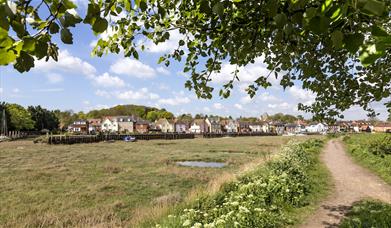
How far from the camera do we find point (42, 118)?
11750cm

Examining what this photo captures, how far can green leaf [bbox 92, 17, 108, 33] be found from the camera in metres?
2.10

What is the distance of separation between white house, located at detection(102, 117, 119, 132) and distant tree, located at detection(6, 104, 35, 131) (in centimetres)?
3528

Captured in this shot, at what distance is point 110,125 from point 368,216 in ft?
445

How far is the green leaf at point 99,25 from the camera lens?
2.10 meters

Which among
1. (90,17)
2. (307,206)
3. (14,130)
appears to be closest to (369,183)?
(307,206)

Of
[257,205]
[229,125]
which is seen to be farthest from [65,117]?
[257,205]

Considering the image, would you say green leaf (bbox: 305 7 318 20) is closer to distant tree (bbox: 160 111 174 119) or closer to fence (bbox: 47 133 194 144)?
fence (bbox: 47 133 194 144)

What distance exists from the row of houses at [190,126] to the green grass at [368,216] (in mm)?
104344

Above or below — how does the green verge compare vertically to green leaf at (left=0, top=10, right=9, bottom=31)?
below

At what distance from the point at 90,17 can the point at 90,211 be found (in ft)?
50.0

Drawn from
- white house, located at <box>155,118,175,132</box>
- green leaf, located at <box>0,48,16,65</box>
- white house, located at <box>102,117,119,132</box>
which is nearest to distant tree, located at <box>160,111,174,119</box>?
white house, located at <box>155,118,175,132</box>

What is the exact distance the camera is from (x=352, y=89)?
280 inches

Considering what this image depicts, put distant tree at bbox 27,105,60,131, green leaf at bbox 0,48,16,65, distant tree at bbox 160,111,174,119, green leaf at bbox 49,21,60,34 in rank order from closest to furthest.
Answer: green leaf at bbox 0,48,16,65 → green leaf at bbox 49,21,60,34 → distant tree at bbox 27,105,60,131 → distant tree at bbox 160,111,174,119

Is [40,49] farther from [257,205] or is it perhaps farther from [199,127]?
[199,127]
